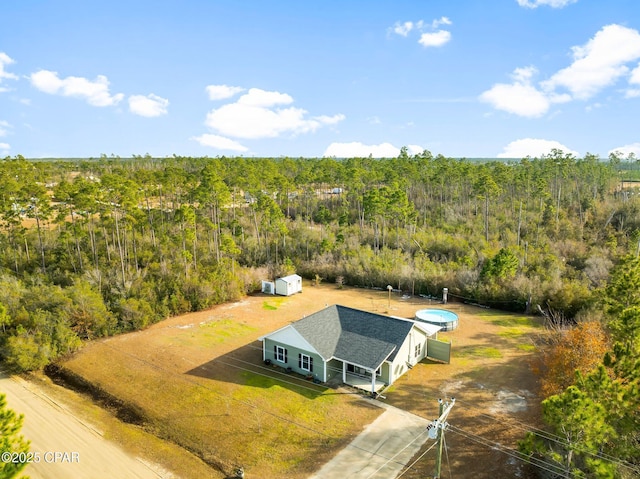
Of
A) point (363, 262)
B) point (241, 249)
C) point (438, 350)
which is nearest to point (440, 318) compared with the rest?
point (438, 350)

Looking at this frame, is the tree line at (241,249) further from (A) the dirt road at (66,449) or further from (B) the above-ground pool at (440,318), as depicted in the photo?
(B) the above-ground pool at (440,318)

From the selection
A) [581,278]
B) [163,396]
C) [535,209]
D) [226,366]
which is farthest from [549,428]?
[535,209]

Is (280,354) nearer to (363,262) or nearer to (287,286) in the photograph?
(287,286)

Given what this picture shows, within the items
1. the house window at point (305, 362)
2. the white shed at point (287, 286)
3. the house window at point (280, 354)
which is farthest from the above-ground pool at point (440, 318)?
the white shed at point (287, 286)

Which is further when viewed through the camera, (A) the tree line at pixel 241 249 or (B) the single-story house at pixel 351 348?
(A) the tree line at pixel 241 249

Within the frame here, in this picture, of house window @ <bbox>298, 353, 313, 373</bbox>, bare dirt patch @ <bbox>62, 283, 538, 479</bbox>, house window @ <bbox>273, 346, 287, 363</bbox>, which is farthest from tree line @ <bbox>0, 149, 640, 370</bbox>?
house window @ <bbox>298, 353, 313, 373</bbox>
